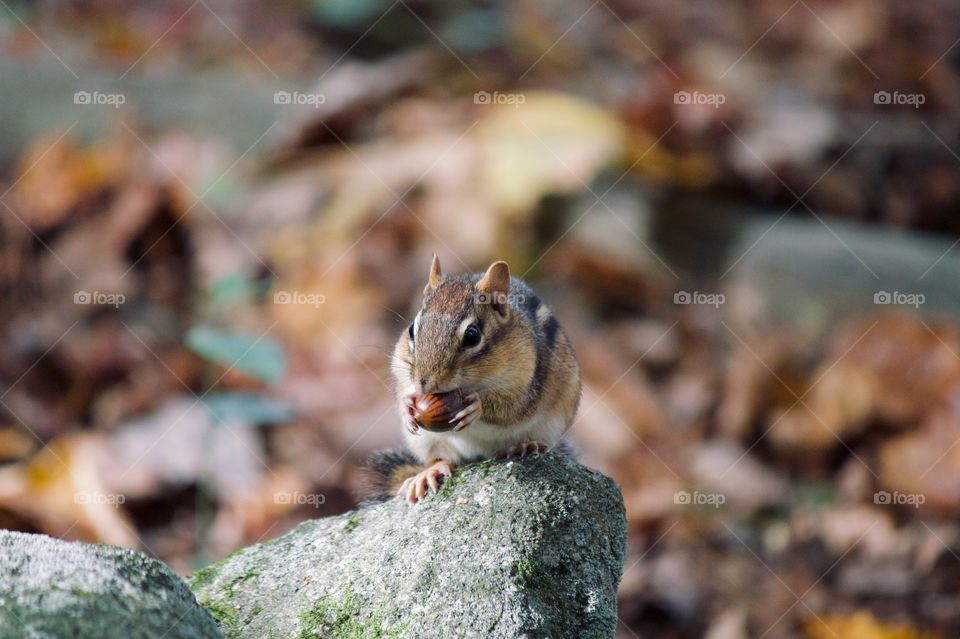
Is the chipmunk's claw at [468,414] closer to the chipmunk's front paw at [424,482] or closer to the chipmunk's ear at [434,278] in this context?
the chipmunk's front paw at [424,482]

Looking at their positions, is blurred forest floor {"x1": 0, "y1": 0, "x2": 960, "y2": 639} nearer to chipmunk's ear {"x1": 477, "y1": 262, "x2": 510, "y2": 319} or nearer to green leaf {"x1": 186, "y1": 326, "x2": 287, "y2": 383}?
green leaf {"x1": 186, "y1": 326, "x2": 287, "y2": 383}

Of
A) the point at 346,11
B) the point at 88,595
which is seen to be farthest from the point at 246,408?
the point at 346,11

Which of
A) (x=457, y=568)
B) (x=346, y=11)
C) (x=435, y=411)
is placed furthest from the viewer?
(x=346, y=11)

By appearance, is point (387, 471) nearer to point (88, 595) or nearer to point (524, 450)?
point (524, 450)

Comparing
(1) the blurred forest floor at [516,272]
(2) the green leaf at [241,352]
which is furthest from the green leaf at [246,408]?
(2) the green leaf at [241,352]

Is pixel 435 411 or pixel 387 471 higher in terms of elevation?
pixel 435 411

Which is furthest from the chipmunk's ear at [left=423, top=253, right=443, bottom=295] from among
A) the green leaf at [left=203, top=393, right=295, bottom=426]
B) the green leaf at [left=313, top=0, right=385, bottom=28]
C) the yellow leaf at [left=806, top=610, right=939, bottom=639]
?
the green leaf at [left=313, top=0, right=385, bottom=28]

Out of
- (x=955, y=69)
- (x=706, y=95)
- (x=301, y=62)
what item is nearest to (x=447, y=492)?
(x=706, y=95)
